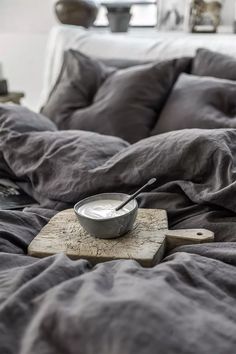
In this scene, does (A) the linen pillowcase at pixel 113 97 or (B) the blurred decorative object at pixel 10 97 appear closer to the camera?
(A) the linen pillowcase at pixel 113 97

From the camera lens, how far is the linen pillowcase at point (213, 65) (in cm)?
168

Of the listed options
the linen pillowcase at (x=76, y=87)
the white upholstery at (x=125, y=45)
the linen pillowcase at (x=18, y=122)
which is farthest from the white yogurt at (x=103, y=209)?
the white upholstery at (x=125, y=45)

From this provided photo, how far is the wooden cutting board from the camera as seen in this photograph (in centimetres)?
88

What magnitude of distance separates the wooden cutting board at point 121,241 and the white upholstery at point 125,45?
1046mm

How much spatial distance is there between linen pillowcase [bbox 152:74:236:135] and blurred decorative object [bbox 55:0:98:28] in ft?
3.09

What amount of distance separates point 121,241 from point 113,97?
0.90 m

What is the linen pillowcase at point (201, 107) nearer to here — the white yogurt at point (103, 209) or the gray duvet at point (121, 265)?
the gray duvet at point (121, 265)

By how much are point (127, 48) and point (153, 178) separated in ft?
3.55

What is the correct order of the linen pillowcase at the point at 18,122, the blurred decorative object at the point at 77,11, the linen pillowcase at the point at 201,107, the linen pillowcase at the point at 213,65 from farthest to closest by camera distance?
the blurred decorative object at the point at 77,11, the linen pillowcase at the point at 213,65, the linen pillowcase at the point at 201,107, the linen pillowcase at the point at 18,122

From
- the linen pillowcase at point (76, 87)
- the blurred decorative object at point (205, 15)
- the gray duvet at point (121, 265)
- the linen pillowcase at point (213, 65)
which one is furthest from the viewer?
the blurred decorative object at point (205, 15)

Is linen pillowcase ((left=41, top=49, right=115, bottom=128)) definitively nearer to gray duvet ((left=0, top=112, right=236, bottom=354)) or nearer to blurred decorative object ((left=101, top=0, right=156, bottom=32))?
gray duvet ((left=0, top=112, right=236, bottom=354))

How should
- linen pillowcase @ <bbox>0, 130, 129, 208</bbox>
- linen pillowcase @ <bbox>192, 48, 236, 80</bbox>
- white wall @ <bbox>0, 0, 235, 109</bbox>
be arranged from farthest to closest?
white wall @ <bbox>0, 0, 235, 109</bbox> < linen pillowcase @ <bbox>192, 48, 236, 80</bbox> < linen pillowcase @ <bbox>0, 130, 129, 208</bbox>

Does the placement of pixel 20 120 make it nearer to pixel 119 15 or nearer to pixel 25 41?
pixel 119 15

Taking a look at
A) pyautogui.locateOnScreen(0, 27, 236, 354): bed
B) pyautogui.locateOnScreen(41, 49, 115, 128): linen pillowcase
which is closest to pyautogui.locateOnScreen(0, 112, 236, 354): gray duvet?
pyautogui.locateOnScreen(0, 27, 236, 354): bed
